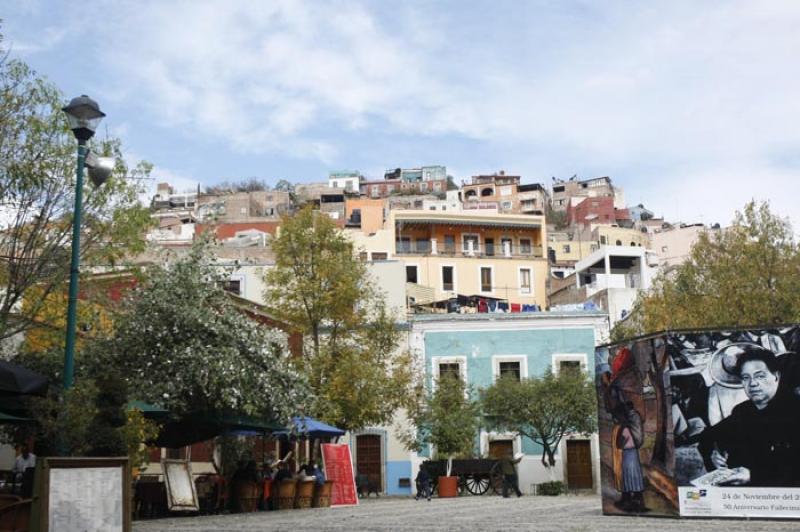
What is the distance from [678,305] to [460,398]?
8.60m

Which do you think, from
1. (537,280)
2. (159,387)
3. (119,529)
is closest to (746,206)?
(159,387)

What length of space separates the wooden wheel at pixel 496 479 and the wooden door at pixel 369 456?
6.11m

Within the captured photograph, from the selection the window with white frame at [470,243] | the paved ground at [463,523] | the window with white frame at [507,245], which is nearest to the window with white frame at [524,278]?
the window with white frame at [507,245]

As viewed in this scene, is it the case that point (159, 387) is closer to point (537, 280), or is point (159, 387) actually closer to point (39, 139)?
point (39, 139)

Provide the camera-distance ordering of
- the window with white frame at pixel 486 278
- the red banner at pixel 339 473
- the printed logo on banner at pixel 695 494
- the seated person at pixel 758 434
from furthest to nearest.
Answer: the window with white frame at pixel 486 278
the red banner at pixel 339 473
the printed logo on banner at pixel 695 494
the seated person at pixel 758 434

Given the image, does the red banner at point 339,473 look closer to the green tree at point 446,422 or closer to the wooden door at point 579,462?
the green tree at point 446,422

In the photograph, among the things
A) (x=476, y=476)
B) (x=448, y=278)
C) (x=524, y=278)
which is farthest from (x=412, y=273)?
(x=476, y=476)

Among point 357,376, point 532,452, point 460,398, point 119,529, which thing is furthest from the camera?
point 532,452

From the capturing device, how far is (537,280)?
2237 inches

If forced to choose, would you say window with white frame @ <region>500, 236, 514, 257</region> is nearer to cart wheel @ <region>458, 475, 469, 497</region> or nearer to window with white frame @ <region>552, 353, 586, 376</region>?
window with white frame @ <region>552, 353, 586, 376</region>

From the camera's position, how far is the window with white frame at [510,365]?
3894 cm

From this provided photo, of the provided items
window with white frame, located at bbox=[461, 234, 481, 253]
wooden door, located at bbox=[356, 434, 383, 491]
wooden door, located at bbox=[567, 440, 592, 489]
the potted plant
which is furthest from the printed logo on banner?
window with white frame, located at bbox=[461, 234, 481, 253]

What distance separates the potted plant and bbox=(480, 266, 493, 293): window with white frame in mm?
21507

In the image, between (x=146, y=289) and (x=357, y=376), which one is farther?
(x=357, y=376)
